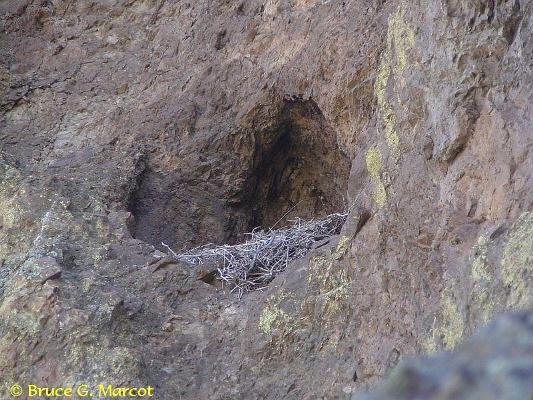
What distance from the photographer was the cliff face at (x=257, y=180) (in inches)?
126

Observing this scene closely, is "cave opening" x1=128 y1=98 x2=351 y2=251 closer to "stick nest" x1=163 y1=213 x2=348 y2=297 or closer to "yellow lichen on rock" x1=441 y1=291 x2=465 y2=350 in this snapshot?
"stick nest" x1=163 y1=213 x2=348 y2=297

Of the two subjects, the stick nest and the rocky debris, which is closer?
the rocky debris

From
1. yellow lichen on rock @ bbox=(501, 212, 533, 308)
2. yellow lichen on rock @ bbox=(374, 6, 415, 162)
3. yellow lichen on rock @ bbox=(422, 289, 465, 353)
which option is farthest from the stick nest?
yellow lichen on rock @ bbox=(501, 212, 533, 308)

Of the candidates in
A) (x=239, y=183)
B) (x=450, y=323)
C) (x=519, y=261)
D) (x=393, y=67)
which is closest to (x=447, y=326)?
(x=450, y=323)

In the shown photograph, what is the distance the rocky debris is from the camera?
3.79ft

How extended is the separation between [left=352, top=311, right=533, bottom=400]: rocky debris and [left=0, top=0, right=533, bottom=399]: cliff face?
1.19 meters

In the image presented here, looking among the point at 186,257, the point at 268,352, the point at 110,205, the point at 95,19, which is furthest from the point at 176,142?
the point at 268,352

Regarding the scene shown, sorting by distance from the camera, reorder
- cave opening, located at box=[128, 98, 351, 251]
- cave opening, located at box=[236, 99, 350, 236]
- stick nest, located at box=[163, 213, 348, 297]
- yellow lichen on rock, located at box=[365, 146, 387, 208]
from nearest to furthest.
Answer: yellow lichen on rock, located at box=[365, 146, 387, 208]
stick nest, located at box=[163, 213, 348, 297]
cave opening, located at box=[236, 99, 350, 236]
cave opening, located at box=[128, 98, 351, 251]

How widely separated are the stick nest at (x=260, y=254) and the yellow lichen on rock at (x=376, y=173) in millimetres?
775

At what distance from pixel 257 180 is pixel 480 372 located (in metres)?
4.31

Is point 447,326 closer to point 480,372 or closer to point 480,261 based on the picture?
point 480,261

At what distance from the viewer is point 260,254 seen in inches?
186

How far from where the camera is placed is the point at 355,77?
4.75 meters

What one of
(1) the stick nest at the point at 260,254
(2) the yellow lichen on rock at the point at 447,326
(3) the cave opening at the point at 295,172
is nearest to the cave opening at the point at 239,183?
(3) the cave opening at the point at 295,172
